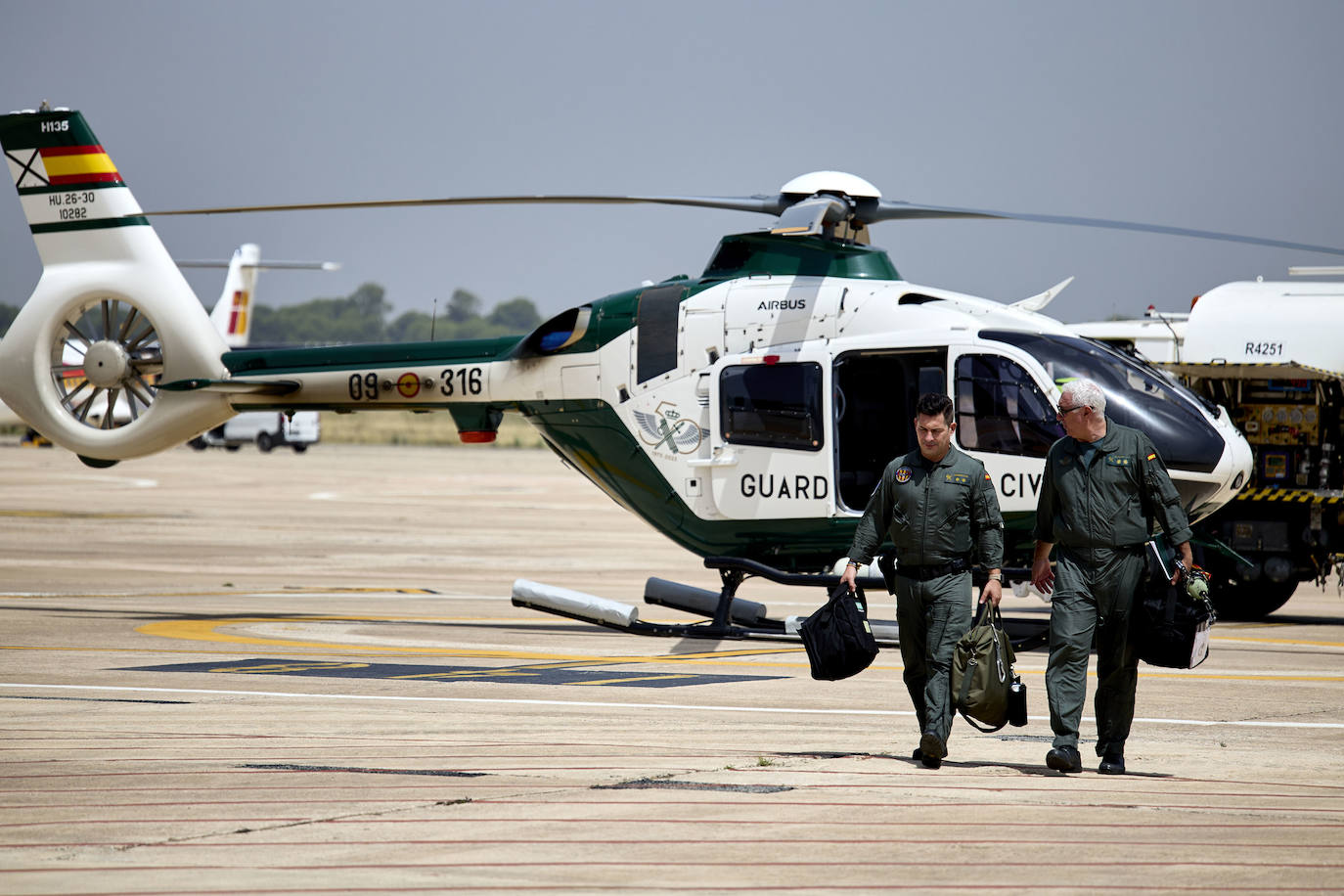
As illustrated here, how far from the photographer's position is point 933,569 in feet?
24.1

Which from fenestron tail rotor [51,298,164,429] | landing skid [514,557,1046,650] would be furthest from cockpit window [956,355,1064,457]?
fenestron tail rotor [51,298,164,429]

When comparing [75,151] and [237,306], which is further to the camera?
[237,306]

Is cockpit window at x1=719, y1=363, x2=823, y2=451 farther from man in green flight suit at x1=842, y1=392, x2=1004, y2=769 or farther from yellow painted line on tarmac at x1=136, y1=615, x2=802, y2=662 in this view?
man in green flight suit at x1=842, y1=392, x2=1004, y2=769

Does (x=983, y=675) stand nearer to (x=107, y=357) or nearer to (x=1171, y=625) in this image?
(x=1171, y=625)

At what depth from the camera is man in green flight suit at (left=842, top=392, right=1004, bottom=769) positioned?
729cm

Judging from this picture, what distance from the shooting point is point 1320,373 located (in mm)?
14773

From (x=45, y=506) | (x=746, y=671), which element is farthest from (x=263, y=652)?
(x=45, y=506)

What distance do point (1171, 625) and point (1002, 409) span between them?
4.98 m

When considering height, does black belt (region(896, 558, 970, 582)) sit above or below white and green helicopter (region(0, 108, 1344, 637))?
below

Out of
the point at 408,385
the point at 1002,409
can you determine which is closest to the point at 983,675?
the point at 1002,409

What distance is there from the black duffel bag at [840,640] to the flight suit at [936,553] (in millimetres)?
194

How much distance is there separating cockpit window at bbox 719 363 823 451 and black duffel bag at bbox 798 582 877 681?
5137 mm

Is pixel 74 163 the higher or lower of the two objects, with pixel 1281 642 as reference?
higher

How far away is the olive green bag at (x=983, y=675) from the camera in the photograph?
7.09m
